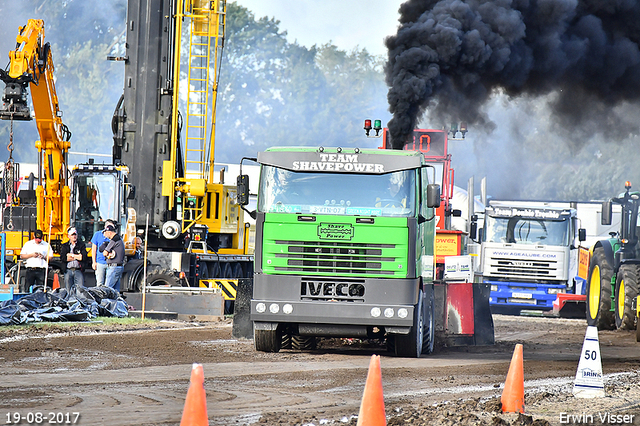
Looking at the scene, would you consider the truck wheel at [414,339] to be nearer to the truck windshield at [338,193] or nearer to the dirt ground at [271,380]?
the dirt ground at [271,380]

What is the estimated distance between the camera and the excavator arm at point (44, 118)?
1738 centimetres

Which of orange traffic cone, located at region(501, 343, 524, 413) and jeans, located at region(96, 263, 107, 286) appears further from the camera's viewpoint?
jeans, located at region(96, 263, 107, 286)

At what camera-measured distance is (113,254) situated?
1831 centimetres

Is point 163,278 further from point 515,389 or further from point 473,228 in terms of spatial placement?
point 515,389

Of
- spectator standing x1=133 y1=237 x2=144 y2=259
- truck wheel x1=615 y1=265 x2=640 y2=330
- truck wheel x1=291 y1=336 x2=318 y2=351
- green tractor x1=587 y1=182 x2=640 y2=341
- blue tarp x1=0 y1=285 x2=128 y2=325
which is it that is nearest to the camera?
truck wheel x1=291 y1=336 x2=318 y2=351

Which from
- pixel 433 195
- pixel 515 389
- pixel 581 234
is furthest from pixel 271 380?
pixel 581 234

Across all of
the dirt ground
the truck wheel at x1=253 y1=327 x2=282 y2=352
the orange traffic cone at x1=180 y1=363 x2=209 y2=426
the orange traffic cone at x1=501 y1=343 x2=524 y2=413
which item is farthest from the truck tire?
the orange traffic cone at x1=180 y1=363 x2=209 y2=426

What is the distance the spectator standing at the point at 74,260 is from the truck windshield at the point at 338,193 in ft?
26.1

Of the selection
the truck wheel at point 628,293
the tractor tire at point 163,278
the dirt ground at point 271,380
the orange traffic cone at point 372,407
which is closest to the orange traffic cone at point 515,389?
the dirt ground at point 271,380

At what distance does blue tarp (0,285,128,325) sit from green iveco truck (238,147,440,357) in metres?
5.14

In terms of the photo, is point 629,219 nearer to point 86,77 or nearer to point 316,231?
point 316,231

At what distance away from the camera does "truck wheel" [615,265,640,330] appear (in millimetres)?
17531

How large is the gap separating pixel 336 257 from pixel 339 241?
226mm

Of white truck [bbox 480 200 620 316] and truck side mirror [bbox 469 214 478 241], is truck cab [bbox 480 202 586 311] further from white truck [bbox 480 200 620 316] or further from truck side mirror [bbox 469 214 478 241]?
truck side mirror [bbox 469 214 478 241]
